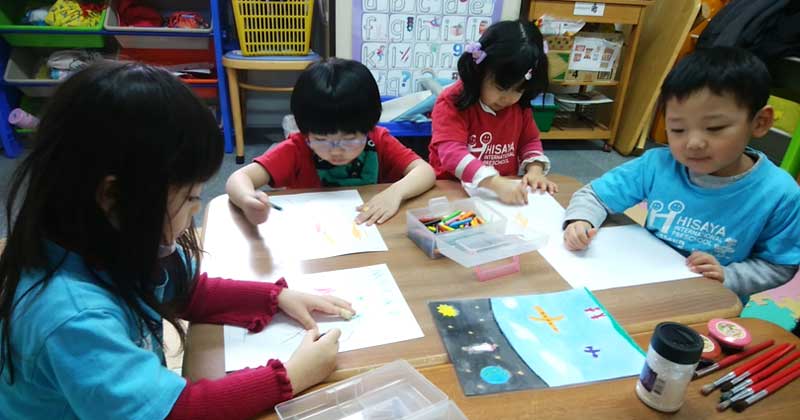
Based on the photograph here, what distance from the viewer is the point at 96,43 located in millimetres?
2547

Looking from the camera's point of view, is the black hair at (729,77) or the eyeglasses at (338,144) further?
the eyeglasses at (338,144)

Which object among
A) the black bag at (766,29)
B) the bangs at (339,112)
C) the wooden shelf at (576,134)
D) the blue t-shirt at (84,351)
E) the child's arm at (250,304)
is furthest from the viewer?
the wooden shelf at (576,134)

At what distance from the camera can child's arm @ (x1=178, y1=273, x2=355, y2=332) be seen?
70 cm

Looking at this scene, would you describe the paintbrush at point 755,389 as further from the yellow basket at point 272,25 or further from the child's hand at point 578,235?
the yellow basket at point 272,25

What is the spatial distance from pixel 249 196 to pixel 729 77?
0.91m

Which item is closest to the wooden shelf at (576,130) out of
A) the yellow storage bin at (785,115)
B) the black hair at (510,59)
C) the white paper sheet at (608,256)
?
the yellow storage bin at (785,115)

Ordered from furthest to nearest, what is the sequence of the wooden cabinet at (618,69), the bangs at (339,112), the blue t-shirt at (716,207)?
the wooden cabinet at (618,69)
the bangs at (339,112)
the blue t-shirt at (716,207)

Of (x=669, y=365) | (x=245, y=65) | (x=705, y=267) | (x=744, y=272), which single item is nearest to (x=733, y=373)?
(x=669, y=365)

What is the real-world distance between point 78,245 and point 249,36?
222 cm

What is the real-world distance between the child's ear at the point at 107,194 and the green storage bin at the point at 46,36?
2400 mm


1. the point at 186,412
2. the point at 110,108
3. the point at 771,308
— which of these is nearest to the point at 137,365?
the point at 186,412

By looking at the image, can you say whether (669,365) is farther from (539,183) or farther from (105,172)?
(539,183)

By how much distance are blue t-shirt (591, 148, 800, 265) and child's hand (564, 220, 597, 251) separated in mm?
145

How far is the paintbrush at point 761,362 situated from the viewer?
60cm
